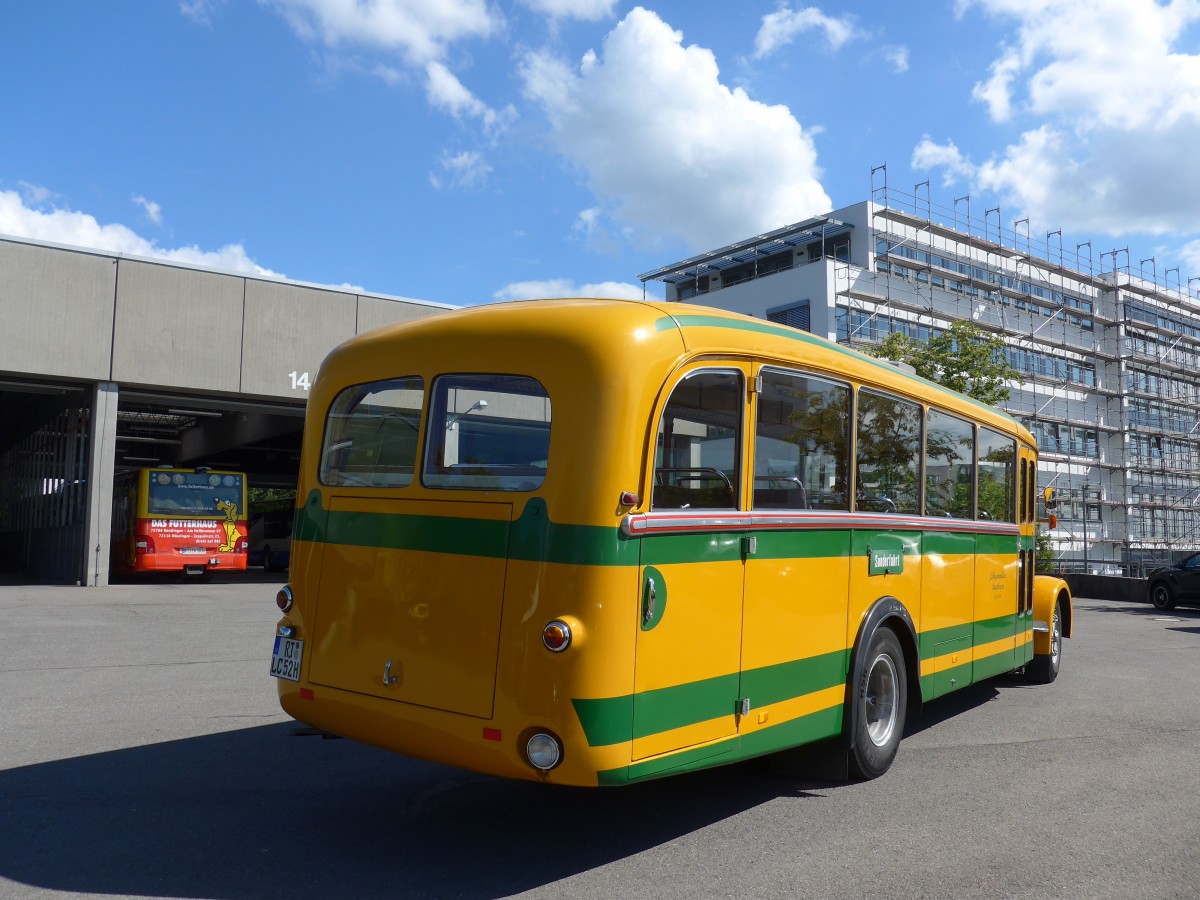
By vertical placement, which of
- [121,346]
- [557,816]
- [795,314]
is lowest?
[557,816]

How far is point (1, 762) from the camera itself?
6242mm

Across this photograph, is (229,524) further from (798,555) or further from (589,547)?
(589,547)

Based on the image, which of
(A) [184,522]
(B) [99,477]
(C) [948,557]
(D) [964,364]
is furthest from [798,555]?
(D) [964,364]

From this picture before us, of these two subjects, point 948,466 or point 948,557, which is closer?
point 948,557

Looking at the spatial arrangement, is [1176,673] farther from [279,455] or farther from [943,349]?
[279,455]

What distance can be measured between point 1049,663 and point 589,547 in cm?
753

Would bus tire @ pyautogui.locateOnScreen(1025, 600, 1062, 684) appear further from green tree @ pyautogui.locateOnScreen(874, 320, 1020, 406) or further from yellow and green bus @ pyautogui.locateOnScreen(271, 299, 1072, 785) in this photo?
green tree @ pyautogui.locateOnScreen(874, 320, 1020, 406)

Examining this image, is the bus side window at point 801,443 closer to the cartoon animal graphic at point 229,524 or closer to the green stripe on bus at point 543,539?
the green stripe on bus at point 543,539

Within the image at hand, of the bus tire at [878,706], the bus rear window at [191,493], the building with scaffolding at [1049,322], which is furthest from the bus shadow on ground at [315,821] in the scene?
the building with scaffolding at [1049,322]

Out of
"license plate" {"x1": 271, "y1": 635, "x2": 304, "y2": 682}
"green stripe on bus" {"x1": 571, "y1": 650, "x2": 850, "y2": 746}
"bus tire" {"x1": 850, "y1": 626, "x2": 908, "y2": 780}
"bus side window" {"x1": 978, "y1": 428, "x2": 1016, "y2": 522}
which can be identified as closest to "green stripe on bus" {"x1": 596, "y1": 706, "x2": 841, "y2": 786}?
"green stripe on bus" {"x1": 571, "y1": 650, "x2": 850, "y2": 746}

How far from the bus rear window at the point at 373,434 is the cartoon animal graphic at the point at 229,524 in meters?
20.0

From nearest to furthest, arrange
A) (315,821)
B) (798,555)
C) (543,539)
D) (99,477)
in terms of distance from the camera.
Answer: (543,539) < (315,821) < (798,555) < (99,477)

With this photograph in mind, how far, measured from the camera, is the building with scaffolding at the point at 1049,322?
5503cm

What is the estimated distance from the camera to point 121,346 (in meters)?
19.9
